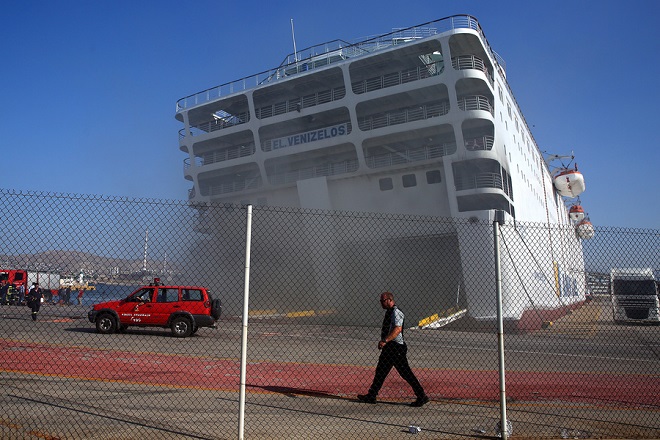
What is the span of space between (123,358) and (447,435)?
7582 millimetres

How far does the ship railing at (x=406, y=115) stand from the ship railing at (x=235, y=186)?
21.8 feet

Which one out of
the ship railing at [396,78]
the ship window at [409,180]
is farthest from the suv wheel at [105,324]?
the ship railing at [396,78]

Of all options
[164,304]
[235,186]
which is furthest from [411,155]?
[164,304]

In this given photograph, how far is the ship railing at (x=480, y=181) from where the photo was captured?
21781mm

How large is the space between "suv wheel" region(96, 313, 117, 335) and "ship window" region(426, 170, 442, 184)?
1394 cm

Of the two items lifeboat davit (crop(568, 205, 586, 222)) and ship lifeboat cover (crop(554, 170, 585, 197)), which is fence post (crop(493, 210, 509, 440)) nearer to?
ship lifeboat cover (crop(554, 170, 585, 197))

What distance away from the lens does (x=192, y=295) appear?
16.0 m

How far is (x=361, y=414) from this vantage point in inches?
241

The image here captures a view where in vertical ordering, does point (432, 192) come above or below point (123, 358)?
above

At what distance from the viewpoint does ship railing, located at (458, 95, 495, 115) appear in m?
22.1

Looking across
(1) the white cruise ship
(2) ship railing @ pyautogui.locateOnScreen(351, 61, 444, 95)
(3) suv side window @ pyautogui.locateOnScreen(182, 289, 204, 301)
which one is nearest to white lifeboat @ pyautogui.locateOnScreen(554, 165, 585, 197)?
(1) the white cruise ship

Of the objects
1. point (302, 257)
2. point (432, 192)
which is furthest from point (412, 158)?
point (302, 257)

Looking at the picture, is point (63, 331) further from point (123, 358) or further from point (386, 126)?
point (386, 126)

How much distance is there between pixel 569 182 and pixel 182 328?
47.5 meters
